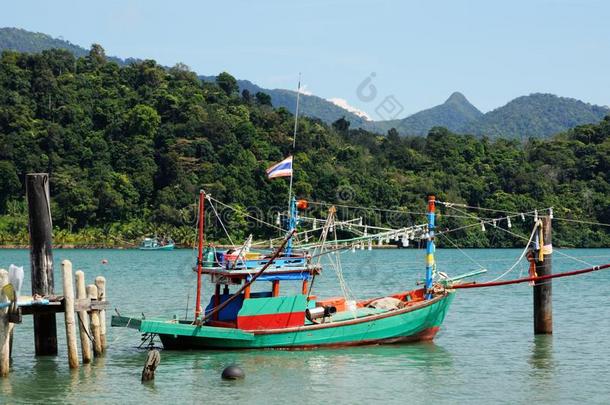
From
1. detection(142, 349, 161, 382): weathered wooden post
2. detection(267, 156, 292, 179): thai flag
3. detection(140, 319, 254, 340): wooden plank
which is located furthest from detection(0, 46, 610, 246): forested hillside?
detection(142, 349, 161, 382): weathered wooden post

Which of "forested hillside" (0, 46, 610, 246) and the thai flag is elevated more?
"forested hillside" (0, 46, 610, 246)

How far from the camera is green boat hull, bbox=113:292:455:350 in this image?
1150 inches

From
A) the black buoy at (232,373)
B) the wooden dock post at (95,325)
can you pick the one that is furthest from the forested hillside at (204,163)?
the black buoy at (232,373)

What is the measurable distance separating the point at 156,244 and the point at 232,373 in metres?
98.1

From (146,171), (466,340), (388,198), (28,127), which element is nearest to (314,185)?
(388,198)

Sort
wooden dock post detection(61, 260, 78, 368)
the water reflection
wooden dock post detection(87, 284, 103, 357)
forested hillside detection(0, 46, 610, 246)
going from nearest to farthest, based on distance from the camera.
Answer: wooden dock post detection(61, 260, 78, 368) < wooden dock post detection(87, 284, 103, 357) < the water reflection < forested hillside detection(0, 46, 610, 246)

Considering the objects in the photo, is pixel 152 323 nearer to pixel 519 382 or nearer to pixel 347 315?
pixel 347 315

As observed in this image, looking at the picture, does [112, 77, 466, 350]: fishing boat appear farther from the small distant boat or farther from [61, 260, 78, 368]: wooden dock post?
the small distant boat

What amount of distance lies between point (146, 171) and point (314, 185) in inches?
816

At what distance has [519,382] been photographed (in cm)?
2672

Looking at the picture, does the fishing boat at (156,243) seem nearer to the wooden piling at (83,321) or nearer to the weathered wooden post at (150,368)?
the wooden piling at (83,321)

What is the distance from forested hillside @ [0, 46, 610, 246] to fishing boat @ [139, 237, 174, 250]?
1.28 metres

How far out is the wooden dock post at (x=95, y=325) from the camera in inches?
1059

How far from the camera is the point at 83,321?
87.0 ft
